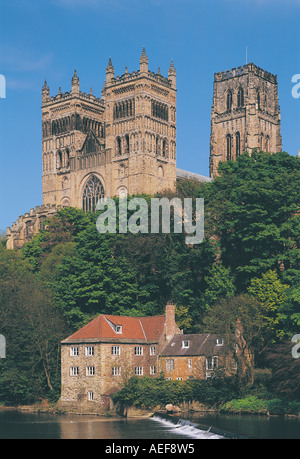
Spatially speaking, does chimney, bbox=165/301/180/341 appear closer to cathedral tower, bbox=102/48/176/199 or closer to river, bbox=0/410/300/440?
river, bbox=0/410/300/440

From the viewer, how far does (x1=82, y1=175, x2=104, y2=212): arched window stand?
463 ft

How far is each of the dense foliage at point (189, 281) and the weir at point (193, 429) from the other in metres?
11.1

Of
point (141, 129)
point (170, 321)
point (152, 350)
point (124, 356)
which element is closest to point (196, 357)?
point (152, 350)

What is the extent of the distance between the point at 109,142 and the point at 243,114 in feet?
135

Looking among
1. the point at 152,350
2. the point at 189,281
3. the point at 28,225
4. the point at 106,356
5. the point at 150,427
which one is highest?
the point at 28,225

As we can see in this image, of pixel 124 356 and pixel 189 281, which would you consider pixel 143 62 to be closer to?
pixel 189 281

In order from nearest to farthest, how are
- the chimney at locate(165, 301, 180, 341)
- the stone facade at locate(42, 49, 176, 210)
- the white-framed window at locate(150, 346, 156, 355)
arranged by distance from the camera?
1. the white-framed window at locate(150, 346, 156, 355)
2. the chimney at locate(165, 301, 180, 341)
3. the stone facade at locate(42, 49, 176, 210)

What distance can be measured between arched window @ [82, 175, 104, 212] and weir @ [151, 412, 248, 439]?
273ft

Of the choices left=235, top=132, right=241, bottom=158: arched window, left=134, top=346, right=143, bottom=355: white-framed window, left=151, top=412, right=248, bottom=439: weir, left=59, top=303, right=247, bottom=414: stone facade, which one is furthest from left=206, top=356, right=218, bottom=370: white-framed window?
left=235, top=132, right=241, bottom=158: arched window

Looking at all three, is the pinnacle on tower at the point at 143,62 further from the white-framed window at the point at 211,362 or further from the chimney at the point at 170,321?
the white-framed window at the point at 211,362

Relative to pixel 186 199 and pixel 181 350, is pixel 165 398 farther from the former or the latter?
pixel 186 199

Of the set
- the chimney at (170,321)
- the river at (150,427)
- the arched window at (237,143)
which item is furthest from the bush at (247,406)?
the arched window at (237,143)

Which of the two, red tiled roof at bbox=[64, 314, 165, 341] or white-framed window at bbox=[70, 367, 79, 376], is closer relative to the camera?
white-framed window at bbox=[70, 367, 79, 376]

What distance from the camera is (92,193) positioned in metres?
143
